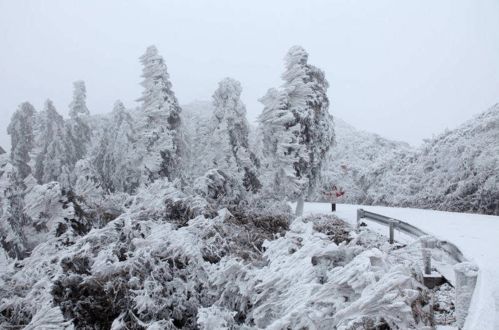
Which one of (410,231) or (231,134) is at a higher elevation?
(231,134)

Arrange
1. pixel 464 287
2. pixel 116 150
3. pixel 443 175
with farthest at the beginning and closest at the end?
pixel 116 150 → pixel 443 175 → pixel 464 287

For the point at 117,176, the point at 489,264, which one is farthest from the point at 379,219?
the point at 117,176

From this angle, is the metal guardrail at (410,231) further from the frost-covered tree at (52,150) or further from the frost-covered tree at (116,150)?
the frost-covered tree at (52,150)

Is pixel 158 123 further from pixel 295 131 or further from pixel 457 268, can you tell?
pixel 457 268

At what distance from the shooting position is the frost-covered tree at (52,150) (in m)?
37.8

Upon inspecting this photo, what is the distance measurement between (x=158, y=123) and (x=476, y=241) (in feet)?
60.2

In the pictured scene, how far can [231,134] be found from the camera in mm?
25484

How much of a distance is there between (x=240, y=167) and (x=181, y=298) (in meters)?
17.6

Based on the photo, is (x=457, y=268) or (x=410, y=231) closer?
(x=457, y=268)

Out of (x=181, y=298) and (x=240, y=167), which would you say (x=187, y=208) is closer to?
(x=181, y=298)

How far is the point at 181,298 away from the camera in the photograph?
268 inches

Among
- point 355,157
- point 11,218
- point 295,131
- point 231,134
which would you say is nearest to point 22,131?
point 231,134

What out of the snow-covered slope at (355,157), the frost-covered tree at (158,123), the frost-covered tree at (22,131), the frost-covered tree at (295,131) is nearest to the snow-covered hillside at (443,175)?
the snow-covered slope at (355,157)

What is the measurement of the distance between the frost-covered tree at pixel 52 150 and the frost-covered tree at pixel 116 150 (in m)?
3.17
